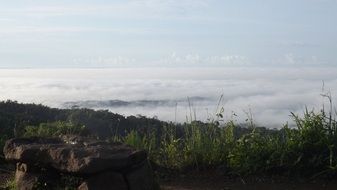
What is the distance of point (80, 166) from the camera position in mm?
6277

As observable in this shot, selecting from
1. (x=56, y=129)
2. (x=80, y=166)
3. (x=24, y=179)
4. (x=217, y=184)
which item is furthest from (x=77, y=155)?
(x=56, y=129)

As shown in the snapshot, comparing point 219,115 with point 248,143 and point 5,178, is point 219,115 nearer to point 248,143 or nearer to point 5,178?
point 248,143

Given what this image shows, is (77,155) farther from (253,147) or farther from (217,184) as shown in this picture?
(253,147)

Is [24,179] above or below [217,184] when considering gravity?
above

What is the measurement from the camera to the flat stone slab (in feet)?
20.6

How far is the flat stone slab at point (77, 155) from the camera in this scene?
6.29 meters

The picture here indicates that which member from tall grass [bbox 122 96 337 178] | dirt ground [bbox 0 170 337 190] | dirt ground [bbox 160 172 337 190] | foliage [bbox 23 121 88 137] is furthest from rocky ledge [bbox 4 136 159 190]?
foliage [bbox 23 121 88 137]

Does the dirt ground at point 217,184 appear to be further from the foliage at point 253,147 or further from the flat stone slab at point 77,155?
the flat stone slab at point 77,155

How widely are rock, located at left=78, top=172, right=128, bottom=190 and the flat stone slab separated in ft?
0.27

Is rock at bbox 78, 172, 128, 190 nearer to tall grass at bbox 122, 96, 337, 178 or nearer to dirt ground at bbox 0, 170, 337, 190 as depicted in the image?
dirt ground at bbox 0, 170, 337, 190

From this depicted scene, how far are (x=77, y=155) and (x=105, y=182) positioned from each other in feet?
1.46

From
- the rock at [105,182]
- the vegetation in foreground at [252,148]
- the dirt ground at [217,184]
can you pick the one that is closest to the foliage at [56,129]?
the vegetation in foreground at [252,148]

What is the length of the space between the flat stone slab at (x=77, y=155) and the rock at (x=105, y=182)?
0.27 ft

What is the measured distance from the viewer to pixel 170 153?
29.8 ft
